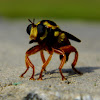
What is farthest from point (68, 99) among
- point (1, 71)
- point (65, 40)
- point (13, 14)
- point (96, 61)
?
point (13, 14)

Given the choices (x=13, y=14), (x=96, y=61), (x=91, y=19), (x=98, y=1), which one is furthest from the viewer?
(x=98, y=1)

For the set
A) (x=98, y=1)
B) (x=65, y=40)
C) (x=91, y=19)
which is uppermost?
(x=98, y=1)

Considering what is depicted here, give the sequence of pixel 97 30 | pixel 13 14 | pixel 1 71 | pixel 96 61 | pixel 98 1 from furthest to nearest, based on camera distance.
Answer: pixel 98 1
pixel 13 14
pixel 97 30
pixel 96 61
pixel 1 71

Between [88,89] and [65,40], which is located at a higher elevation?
[65,40]

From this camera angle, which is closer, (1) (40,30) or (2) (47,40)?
(1) (40,30)

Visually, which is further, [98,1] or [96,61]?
[98,1]

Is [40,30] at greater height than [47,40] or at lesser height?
greater

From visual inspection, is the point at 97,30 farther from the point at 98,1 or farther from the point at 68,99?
the point at 98,1

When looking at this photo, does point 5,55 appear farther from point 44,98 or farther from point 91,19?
point 91,19

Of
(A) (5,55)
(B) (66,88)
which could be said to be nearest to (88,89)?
(B) (66,88)
